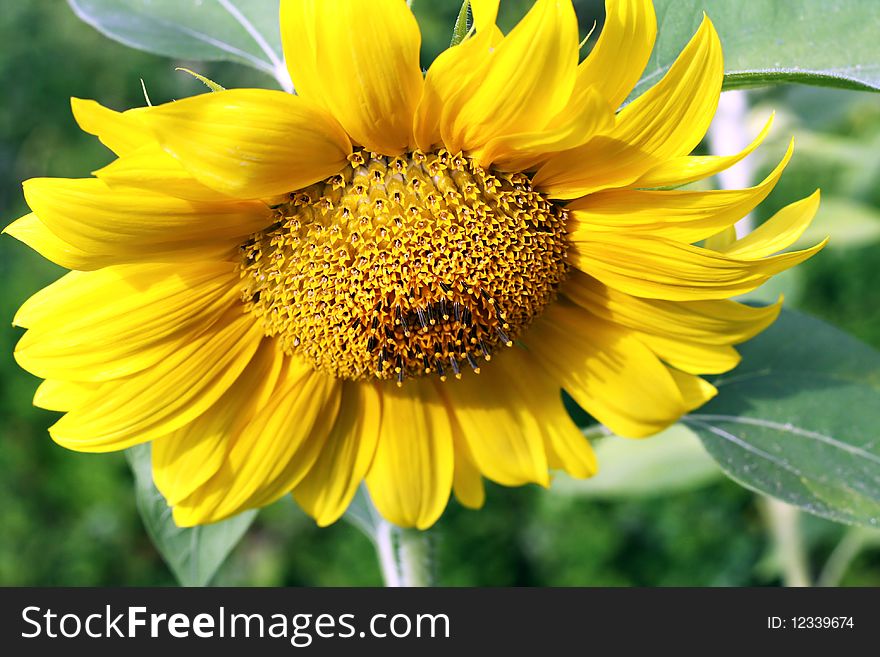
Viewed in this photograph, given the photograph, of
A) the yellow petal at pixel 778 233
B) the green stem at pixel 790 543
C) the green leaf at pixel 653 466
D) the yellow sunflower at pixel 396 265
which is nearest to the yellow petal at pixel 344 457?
the yellow sunflower at pixel 396 265

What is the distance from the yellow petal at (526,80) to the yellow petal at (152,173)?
0.25 m

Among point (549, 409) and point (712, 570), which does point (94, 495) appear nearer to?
point (712, 570)

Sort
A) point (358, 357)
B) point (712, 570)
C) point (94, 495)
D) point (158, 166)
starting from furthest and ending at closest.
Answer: point (94, 495) < point (712, 570) < point (358, 357) < point (158, 166)

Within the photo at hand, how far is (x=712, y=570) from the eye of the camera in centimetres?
289

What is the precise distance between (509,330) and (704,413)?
346 mm

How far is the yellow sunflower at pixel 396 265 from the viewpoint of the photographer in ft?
2.60

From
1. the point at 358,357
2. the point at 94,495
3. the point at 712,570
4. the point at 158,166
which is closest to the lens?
the point at 158,166

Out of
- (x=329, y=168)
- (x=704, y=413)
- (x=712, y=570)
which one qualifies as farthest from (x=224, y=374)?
(x=712, y=570)

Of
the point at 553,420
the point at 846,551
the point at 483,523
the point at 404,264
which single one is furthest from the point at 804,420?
the point at 483,523

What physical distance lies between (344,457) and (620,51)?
578 millimetres

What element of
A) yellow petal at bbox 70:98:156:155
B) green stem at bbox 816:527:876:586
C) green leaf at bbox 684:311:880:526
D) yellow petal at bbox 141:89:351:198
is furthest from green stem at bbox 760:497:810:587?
yellow petal at bbox 70:98:156:155

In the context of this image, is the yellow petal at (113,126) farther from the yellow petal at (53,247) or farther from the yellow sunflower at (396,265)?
the yellow petal at (53,247)

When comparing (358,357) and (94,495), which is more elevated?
(94,495)

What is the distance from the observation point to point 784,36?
93 cm
